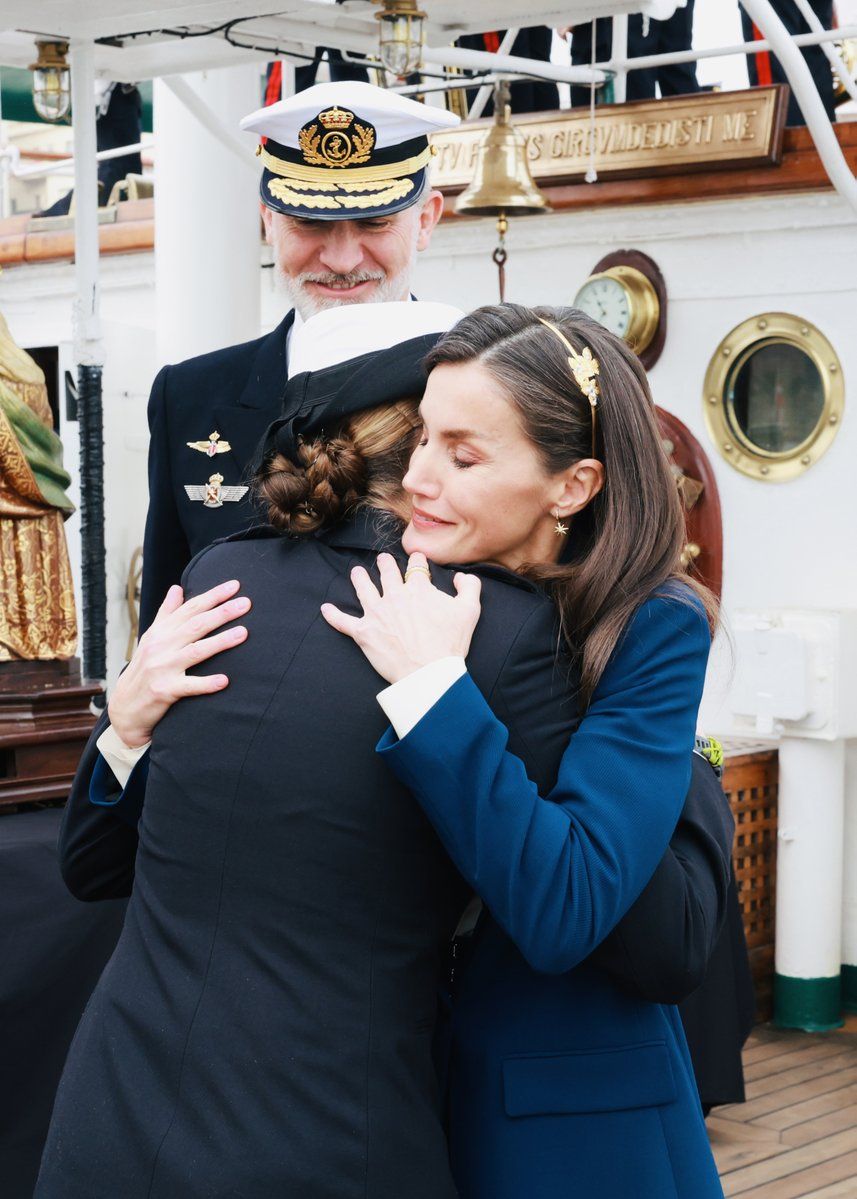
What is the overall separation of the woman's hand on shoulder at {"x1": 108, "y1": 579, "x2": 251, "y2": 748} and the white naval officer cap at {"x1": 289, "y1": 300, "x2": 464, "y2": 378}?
0.90 ft

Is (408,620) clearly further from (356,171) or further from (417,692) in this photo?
(356,171)

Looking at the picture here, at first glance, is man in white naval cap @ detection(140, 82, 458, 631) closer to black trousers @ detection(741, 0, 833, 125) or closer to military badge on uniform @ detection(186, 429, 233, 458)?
military badge on uniform @ detection(186, 429, 233, 458)

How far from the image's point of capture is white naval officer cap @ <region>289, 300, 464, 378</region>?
1515 mm

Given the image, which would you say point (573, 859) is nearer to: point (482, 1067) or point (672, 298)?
point (482, 1067)

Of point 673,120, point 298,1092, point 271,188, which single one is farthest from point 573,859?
point 673,120

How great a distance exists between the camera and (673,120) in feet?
15.8

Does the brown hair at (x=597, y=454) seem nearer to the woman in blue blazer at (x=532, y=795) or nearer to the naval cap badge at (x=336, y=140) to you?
the woman in blue blazer at (x=532, y=795)

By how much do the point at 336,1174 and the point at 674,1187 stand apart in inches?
11.2

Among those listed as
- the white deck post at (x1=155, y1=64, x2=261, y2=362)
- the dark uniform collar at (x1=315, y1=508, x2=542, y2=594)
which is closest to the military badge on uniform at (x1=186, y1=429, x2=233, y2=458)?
the dark uniform collar at (x1=315, y1=508, x2=542, y2=594)

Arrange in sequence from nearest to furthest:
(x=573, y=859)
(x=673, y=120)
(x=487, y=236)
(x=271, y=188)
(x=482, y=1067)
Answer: (x=573, y=859)
(x=482, y=1067)
(x=271, y=188)
(x=673, y=120)
(x=487, y=236)

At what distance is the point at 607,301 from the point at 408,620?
3.98m

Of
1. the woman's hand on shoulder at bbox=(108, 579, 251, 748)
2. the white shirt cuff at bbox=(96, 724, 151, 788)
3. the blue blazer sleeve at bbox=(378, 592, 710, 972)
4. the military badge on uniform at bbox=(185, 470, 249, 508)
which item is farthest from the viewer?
the military badge on uniform at bbox=(185, 470, 249, 508)

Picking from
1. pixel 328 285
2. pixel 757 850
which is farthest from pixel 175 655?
pixel 757 850

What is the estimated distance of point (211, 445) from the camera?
2.25 metres
